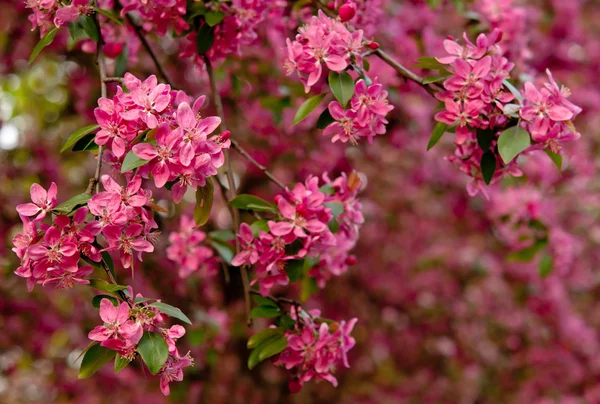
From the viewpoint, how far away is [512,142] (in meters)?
Result: 1.38

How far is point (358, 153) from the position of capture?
404 cm

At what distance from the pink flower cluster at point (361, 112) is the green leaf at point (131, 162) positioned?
0.46m

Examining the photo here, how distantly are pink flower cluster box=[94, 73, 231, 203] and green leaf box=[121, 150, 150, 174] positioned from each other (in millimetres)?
11

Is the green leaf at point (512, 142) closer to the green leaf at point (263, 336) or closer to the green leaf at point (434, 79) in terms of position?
the green leaf at point (434, 79)

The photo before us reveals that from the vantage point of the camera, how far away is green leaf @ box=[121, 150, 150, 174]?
1.13 metres

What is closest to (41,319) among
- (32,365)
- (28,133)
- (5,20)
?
(32,365)

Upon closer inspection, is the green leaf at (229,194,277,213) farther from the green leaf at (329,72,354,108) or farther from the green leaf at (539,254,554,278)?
the green leaf at (539,254,554,278)

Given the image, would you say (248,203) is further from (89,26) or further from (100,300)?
(89,26)

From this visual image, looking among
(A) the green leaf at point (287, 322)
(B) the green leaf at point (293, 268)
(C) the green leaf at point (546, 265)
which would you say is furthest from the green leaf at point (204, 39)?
(C) the green leaf at point (546, 265)

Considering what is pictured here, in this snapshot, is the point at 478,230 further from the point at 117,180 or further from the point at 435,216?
the point at 117,180

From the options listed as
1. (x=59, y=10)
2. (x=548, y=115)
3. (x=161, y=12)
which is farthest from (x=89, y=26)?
(x=548, y=115)

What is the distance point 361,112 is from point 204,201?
397 mm

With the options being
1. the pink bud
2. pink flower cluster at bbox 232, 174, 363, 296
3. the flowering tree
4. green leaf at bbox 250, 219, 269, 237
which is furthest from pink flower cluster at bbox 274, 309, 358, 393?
the pink bud

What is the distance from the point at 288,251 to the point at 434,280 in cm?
321
